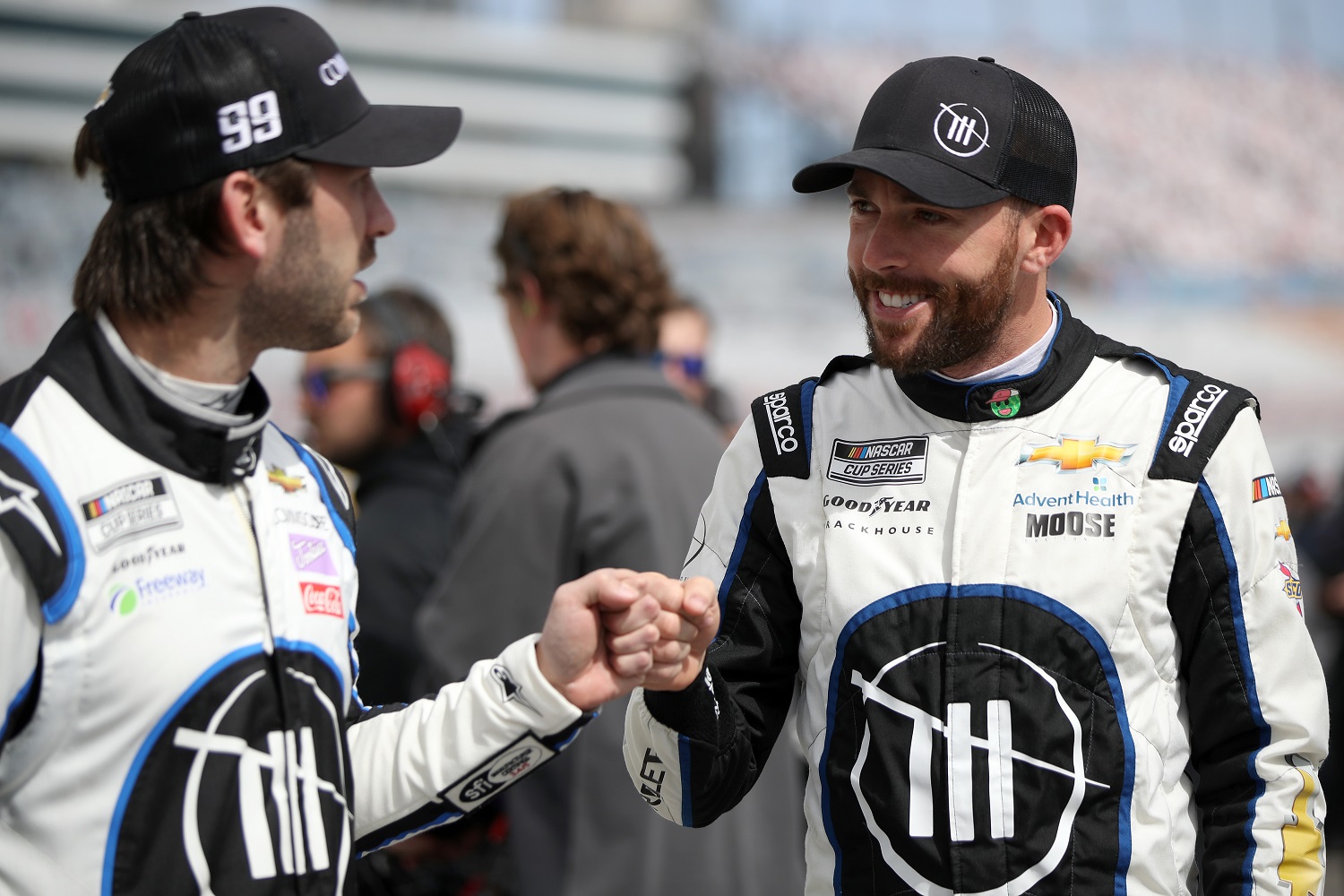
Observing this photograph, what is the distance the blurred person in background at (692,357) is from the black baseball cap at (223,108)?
2.64 meters

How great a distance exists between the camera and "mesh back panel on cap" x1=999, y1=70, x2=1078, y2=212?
6.04 ft

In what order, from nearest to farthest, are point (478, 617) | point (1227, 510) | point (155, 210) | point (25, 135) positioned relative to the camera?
point (155, 210), point (1227, 510), point (478, 617), point (25, 135)

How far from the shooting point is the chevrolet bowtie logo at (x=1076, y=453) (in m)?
1.79

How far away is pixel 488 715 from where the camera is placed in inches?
69.6

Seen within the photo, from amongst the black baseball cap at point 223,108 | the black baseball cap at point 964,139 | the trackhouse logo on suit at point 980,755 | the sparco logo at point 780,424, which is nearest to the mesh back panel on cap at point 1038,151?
the black baseball cap at point 964,139

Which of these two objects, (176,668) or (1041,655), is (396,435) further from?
(1041,655)

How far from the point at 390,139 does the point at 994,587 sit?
988mm

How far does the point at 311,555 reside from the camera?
5.60 ft

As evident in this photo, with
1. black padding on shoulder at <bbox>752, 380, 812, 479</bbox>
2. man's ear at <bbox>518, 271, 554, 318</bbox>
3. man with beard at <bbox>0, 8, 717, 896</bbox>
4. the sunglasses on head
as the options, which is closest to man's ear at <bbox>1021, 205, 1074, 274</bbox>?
black padding on shoulder at <bbox>752, 380, 812, 479</bbox>

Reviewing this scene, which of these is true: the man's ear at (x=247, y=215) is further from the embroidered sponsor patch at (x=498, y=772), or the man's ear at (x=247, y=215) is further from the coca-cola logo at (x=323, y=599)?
the embroidered sponsor patch at (x=498, y=772)

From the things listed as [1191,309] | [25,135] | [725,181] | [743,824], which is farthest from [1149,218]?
[743,824]

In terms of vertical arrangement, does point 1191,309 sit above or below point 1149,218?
below

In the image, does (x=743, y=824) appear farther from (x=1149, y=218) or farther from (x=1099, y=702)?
(x=1149, y=218)

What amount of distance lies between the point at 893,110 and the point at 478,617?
1.45 meters
